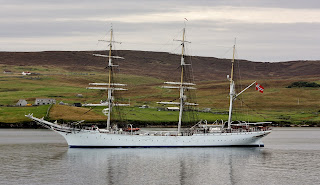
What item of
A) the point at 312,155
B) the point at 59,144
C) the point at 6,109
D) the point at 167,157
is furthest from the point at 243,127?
the point at 6,109

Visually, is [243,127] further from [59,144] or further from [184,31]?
[59,144]

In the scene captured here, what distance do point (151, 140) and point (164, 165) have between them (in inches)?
711

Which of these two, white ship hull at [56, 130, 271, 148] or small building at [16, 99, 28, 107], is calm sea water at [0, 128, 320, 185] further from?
small building at [16, 99, 28, 107]

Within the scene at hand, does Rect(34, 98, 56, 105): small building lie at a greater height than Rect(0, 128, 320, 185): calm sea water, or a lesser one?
greater

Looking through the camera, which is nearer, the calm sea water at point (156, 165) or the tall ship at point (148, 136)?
the calm sea water at point (156, 165)

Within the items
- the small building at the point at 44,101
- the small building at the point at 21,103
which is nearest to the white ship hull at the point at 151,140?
the small building at the point at 21,103

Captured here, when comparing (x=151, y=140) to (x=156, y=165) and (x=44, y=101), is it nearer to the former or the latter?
(x=156, y=165)

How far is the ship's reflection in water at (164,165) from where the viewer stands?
59.9 m

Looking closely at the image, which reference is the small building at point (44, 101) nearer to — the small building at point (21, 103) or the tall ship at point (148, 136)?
the small building at point (21, 103)

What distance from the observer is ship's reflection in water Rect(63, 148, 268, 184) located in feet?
197

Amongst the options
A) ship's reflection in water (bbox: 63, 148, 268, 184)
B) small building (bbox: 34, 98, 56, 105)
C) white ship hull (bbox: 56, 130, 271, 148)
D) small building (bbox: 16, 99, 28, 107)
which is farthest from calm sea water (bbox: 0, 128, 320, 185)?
small building (bbox: 34, 98, 56, 105)

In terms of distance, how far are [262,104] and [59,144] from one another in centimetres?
11764

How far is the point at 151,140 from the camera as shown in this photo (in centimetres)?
8750

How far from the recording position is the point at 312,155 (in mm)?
81375
